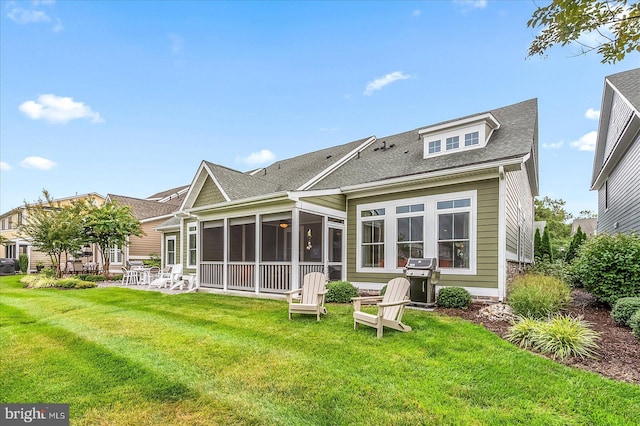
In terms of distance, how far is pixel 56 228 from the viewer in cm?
1525

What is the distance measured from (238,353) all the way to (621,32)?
19.3 ft

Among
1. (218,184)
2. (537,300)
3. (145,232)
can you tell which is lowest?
(537,300)

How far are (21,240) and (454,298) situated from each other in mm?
32098

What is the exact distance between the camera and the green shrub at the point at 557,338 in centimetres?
456

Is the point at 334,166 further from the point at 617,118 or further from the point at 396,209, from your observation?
the point at 617,118

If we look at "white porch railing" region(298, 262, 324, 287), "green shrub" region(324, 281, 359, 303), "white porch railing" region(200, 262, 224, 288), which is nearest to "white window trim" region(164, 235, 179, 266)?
"white porch railing" region(200, 262, 224, 288)

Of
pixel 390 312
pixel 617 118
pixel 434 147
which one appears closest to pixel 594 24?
pixel 390 312

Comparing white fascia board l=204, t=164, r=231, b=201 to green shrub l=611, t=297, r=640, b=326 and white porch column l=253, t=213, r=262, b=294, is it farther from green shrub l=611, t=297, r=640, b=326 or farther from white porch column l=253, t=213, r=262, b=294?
green shrub l=611, t=297, r=640, b=326

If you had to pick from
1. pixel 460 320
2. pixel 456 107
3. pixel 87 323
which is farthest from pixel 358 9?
pixel 87 323

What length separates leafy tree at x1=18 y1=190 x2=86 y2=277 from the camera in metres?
15.4

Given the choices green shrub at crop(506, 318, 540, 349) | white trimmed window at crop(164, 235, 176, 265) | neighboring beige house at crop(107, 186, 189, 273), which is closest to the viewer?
green shrub at crop(506, 318, 540, 349)

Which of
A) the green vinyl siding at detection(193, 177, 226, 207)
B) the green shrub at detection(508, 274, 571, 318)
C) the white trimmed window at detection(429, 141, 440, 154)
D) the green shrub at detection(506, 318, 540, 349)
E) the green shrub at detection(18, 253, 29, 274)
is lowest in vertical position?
the green shrub at detection(18, 253, 29, 274)

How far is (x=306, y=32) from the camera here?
42.7 feet

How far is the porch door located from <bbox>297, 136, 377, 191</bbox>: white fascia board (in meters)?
1.71
